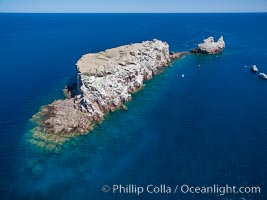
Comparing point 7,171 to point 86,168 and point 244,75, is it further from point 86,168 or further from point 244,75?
point 244,75

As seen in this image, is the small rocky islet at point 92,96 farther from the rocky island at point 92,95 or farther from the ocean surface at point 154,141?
the ocean surface at point 154,141

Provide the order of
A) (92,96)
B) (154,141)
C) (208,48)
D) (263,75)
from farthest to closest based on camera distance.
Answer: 1. (208,48)
2. (263,75)
3. (92,96)
4. (154,141)

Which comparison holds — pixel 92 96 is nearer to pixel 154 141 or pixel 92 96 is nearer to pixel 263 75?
pixel 154 141

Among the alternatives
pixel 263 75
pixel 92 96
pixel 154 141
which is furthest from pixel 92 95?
pixel 263 75

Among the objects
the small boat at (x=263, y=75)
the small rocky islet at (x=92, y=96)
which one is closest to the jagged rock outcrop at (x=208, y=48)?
the small boat at (x=263, y=75)

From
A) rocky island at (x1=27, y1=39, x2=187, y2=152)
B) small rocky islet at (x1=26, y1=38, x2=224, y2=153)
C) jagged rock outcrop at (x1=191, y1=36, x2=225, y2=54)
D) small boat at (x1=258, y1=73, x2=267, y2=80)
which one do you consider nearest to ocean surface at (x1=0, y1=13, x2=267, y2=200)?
small rocky islet at (x1=26, y1=38, x2=224, y2=153)

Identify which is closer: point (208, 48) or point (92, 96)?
point (92, 96)

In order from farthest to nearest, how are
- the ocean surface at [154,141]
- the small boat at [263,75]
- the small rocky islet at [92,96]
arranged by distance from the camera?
the small boat at [263,75], the small rocky islet at [92,96], the ocean surface at [154,141]
